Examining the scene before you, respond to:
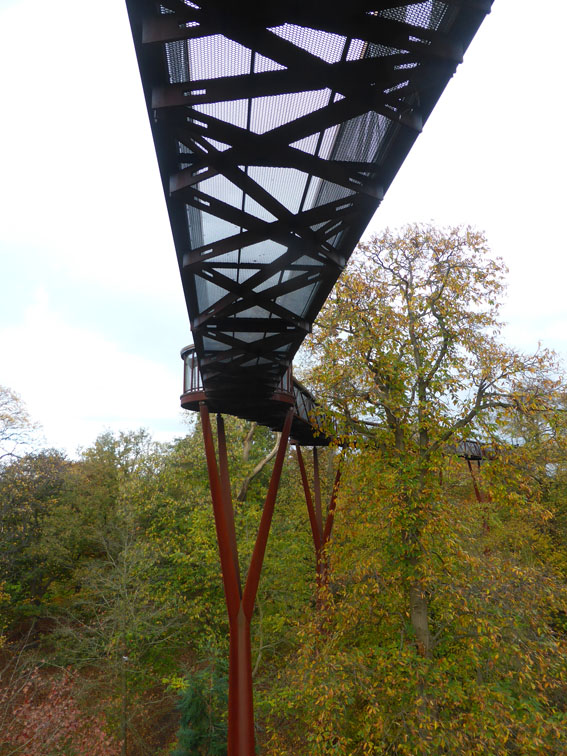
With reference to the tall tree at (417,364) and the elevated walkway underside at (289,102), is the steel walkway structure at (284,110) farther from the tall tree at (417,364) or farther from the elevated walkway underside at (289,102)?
the tall tree at (417,364)

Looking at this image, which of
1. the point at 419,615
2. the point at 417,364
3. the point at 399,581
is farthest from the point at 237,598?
the point at 417,364

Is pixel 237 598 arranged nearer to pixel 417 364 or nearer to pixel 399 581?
pixel 399 581

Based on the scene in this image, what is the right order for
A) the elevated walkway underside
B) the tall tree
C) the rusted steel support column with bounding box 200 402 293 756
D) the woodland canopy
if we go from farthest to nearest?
the tall tree < the woodland canopy < the rusted steel support column with bounding box 200 402 293 756 < the elevated walkway underside

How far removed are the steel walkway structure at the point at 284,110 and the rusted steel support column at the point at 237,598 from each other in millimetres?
4513

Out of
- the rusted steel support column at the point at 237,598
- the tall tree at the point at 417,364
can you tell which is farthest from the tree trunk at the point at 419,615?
the rusted steel support column at the point at 237,598

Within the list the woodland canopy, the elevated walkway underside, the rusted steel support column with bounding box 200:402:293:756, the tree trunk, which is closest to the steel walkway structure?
the elevated walkway underside

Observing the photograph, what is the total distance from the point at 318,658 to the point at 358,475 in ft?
11.0

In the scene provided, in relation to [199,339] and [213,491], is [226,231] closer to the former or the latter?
[199,339]

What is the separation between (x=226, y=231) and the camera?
12.9ft

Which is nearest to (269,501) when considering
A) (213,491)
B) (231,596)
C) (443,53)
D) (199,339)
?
(213,491)

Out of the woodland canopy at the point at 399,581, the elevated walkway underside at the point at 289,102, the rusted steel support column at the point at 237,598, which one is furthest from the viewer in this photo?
the woodland canopy at the point at 399,581

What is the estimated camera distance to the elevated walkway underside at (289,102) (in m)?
2.02

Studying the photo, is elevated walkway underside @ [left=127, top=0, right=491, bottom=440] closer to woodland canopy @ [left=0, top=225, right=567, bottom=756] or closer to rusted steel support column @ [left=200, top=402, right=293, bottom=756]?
rusted steel support column @ [left=200, top=402, right=293, bottom=756]

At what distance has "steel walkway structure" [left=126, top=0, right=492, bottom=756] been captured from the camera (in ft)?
6.64
